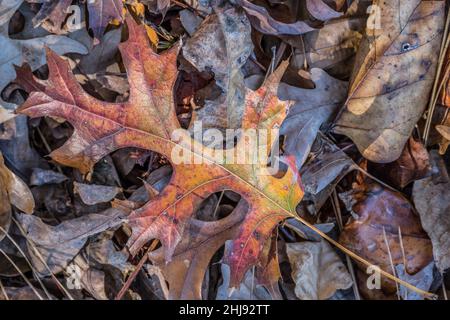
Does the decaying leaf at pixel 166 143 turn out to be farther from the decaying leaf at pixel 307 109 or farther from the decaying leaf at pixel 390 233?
the decaying leaf at pixel 390 233

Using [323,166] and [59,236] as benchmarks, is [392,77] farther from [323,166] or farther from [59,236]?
[59,236]

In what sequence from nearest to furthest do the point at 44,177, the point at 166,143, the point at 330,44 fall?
the point at 166,143 < the point at 330,44 < the point at 44,177

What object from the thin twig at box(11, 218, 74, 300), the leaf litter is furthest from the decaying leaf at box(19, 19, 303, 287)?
the thin twig at box(11, 218, 74, 300)

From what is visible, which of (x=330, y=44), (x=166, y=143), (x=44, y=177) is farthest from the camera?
(x=44, y=177)

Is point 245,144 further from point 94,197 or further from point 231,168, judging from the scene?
point 94,197

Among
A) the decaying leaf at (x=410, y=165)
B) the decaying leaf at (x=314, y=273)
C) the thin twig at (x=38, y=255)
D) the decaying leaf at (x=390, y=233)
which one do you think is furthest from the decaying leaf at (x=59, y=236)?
the decaying leaf at (x=410, y=165)

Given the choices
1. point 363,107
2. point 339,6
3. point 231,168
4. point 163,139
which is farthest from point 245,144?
point 339,6

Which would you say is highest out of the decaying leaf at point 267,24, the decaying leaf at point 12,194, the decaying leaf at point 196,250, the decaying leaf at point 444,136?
the decaying leaf at point 267,24

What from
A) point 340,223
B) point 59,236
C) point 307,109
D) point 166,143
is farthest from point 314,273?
point 59,236
